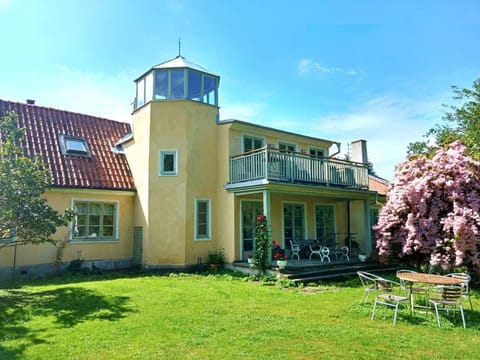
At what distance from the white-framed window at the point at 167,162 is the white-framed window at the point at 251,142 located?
3.00 m

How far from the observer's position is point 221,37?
459 inches

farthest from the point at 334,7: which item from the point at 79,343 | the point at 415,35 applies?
the point at 79,343

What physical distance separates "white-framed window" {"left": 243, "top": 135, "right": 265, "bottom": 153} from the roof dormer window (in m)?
6.65

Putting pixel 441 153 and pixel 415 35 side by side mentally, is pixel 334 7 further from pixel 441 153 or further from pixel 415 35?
pixel 441 153

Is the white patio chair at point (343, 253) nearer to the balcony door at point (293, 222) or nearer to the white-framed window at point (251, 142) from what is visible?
the balcony door at point (293, 222)

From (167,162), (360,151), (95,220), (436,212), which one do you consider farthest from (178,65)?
(360,151)

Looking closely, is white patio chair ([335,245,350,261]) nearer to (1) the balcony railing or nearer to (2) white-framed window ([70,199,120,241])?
(1) the balcony railing

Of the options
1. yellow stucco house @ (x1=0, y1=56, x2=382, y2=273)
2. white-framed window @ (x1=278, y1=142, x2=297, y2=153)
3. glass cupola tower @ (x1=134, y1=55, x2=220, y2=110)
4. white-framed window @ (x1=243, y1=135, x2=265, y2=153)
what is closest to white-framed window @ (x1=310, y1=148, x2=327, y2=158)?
white-framed window @ (x1=278, y1=142, x2=297, y2=153)

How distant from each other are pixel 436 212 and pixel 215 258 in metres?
7.95

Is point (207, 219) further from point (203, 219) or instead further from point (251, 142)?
point (251, 142)

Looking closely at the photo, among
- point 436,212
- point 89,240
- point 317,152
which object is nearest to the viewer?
point 436,212

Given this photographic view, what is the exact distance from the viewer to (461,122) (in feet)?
49.3

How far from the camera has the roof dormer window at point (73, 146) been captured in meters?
14.8

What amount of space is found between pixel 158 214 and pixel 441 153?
399 inches
